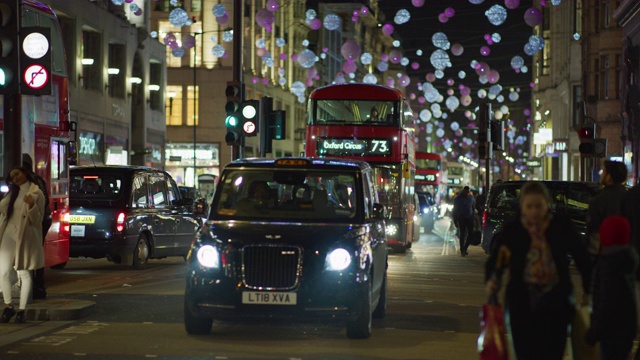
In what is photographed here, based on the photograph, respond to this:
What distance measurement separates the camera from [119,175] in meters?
22.2

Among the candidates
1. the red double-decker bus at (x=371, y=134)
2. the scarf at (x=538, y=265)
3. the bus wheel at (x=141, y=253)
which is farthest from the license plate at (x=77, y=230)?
the scarf at (x=538, y=265)

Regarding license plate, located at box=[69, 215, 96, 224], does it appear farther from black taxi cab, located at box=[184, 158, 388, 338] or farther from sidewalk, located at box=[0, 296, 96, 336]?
black taxi cab, located at box=[184, 158, 388, 338]

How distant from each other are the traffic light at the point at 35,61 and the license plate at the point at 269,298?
4.10m

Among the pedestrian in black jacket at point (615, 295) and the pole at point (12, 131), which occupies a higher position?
the pole at point (12, 131)

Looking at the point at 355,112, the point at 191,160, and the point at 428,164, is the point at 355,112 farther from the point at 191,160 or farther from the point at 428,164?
the point at 191,160

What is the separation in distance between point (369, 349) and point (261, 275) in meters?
1.25

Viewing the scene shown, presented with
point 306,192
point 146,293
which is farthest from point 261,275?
point 146,293

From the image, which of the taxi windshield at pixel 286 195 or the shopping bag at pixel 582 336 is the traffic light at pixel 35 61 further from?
the shopping bag at pixel 582 336

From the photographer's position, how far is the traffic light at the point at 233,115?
25500mm

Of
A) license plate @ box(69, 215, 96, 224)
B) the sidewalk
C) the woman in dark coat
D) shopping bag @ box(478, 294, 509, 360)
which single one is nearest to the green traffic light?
license plate @ box(69, 215, 96, 224)

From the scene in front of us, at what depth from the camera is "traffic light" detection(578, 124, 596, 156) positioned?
30672 millimetres

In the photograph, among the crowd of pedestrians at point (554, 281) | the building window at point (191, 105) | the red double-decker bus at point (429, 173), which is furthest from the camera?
the building window at point (191, 105)

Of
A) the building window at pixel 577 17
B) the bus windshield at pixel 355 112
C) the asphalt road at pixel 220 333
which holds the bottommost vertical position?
the asphalt road at pixel 220 333

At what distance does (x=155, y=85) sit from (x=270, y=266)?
161ft
